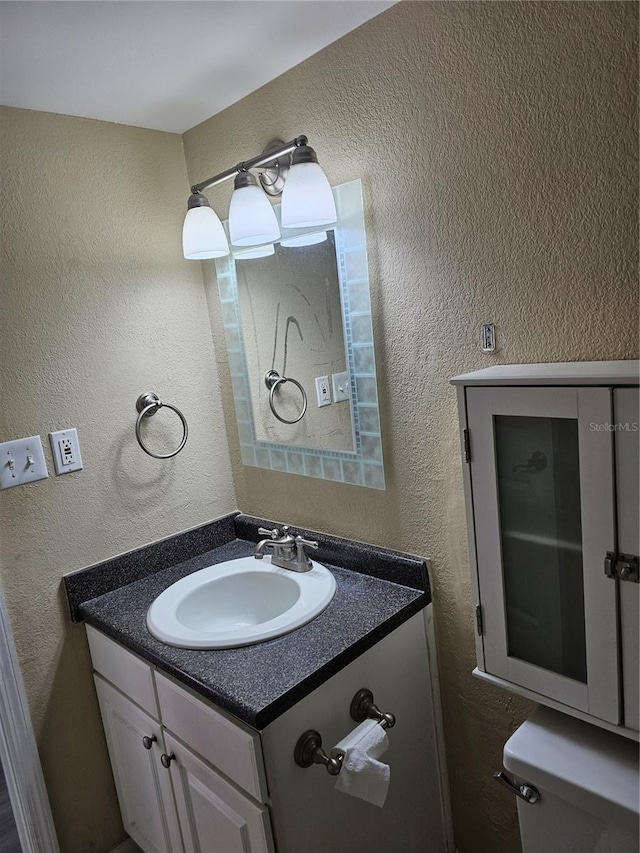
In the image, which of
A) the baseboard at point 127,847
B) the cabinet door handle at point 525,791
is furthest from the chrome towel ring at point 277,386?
the baseboard at point 127,847

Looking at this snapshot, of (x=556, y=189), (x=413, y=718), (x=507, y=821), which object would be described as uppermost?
(x=556, y=189)

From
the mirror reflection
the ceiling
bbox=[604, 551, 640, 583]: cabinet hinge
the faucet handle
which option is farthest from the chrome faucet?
the ceiling

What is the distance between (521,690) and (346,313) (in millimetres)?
946

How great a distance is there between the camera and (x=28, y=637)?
1591 millimetres

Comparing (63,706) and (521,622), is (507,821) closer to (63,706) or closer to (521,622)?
(521,622)

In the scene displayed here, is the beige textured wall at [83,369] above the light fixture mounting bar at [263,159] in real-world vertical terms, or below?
below

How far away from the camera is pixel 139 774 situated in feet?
5.20

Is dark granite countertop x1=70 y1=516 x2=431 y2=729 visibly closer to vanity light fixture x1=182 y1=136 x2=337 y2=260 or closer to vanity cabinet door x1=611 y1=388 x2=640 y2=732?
vanity cabinet door x1=611 y1=388 x2=640 y2=732

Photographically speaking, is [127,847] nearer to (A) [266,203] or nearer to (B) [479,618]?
(B) [479,618]

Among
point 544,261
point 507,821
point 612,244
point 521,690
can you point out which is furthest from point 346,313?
point 507,821

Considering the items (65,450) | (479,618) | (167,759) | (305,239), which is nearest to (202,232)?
(305,239)

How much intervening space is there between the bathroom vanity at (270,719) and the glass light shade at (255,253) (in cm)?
86

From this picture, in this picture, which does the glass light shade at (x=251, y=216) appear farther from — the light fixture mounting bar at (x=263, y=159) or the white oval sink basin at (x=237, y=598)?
the white oval sink basin at (x=237, y=598)

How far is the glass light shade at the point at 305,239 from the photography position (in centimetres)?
154
